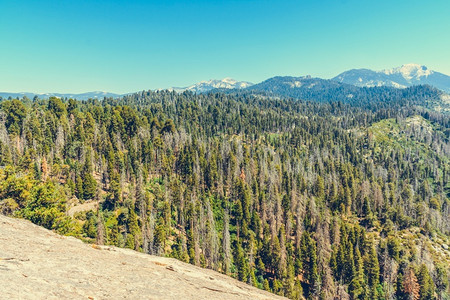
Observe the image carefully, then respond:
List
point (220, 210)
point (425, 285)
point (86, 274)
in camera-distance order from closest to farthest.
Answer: point (86, 274) → point (425, 285) → point (220, 210)

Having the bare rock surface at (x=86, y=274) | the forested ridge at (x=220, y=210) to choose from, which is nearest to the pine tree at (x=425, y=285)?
the forested ridge at (x=220, y=210)

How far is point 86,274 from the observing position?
16.5 m

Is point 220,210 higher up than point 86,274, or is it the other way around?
point 86,274

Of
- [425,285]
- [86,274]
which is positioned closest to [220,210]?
[425,285]

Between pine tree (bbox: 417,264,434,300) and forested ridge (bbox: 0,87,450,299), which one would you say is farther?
forested ridge (bbox: 0,87,450,299)

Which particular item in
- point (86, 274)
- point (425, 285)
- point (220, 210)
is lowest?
point (425, 285)

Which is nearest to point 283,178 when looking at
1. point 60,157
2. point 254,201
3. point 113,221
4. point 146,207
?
point 254,201

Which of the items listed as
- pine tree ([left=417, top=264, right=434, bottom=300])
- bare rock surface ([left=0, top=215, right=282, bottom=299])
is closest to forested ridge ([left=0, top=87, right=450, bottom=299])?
pine tree ([left=417, top=264, right=434, bottom=300])

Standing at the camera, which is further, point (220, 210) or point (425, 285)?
point (220, 210)

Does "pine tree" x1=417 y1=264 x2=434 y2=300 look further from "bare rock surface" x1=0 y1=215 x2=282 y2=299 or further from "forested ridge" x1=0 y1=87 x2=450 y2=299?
"bare rock surface" x1=0 y1=215 x2=282 y2=299

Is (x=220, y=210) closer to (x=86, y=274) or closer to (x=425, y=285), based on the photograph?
(x=425, y=285)

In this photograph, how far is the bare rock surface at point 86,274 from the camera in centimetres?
1409

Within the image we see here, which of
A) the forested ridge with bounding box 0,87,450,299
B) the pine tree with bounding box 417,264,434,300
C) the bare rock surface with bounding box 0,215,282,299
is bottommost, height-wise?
the pine tree with bounding box 417,264,434,300

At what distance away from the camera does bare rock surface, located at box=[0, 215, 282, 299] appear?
1409cm
